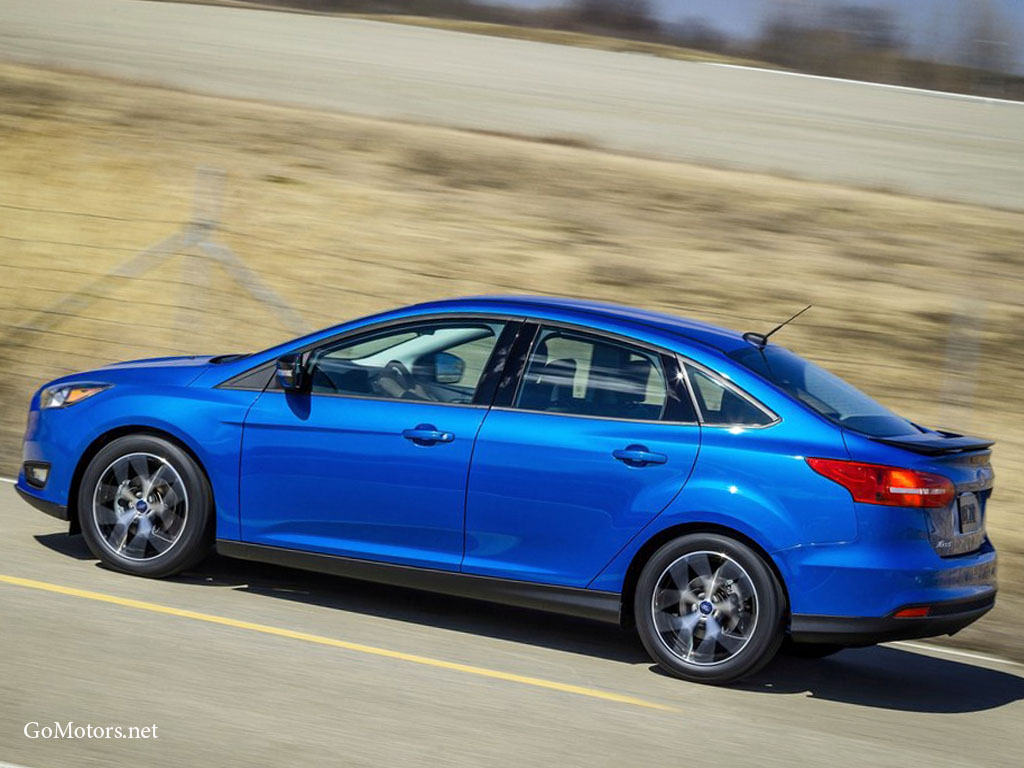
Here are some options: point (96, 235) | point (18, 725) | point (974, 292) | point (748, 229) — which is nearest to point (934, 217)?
point (748, 229)

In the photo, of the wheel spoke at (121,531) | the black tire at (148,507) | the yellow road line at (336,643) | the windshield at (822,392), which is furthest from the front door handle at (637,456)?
the wheel spoke at (121,531)

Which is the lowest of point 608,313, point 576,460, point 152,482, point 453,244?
point 152,482

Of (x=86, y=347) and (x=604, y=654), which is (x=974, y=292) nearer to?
(x=604, y=654)

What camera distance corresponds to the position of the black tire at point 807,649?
23.2 ft

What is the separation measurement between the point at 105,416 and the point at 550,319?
2.37m

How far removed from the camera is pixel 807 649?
7.16 m

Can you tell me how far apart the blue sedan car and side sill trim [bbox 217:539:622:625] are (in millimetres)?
11

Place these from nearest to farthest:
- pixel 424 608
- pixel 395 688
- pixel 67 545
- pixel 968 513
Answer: pixel 395 688
pixel 968 513
pixel 424 608
pixel 67 545

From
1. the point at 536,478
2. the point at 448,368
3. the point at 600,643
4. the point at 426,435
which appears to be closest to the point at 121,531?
the point at 426,435

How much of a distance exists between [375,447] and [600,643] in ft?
5.10

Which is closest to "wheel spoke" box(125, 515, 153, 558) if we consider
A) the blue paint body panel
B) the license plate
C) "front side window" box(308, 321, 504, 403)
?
the blue paint body panel

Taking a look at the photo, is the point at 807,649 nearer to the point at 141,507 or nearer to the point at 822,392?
the point at 822,392

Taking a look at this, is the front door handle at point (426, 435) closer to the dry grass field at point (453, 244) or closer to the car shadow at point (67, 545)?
the car shadow at point (67, 545)

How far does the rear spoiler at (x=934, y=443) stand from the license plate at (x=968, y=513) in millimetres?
223
